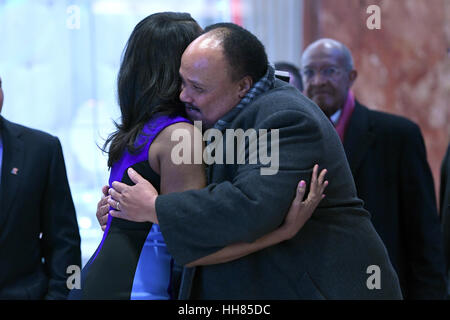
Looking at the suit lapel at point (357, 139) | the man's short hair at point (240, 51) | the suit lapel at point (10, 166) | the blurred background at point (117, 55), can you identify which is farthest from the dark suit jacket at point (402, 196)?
the blurred background at point (117, 55)

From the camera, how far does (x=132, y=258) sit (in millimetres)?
1956

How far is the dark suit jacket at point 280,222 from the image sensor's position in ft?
5.60

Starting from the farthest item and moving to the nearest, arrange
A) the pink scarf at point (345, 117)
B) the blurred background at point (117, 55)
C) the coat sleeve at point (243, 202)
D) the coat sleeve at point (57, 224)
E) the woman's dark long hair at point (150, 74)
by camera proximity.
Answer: the blurred background at point (117, 55)
the pink scarf at point (345, 117)
the coat sleeve at point (57, 224)
the woman's dark long hair at point (150, 74)
the coat sleeve at point (243, 202)

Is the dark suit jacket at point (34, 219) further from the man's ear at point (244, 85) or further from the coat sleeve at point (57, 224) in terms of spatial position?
the man's ear at point (244, 85)

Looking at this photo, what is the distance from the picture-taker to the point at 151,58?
201 centimetres

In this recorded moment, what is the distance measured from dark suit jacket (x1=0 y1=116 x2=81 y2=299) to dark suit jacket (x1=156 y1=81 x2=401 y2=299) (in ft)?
4.03

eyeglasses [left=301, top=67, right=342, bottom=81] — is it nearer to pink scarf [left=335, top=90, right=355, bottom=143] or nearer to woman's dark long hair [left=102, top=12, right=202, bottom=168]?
pink scarf [left=335, top=90, right=355, bottom=143]

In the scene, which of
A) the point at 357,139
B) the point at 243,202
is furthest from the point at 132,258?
the point at 357,139

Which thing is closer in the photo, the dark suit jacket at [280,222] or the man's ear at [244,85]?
the dark suit jacket at [280,222]

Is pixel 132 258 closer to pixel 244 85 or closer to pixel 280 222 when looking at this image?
pixel 280 222

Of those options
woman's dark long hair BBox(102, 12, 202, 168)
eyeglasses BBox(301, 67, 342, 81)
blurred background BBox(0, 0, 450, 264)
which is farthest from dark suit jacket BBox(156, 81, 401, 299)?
blurred background BBox(0, 0, 450, 264)

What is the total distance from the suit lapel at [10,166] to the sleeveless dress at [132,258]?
0.93m
